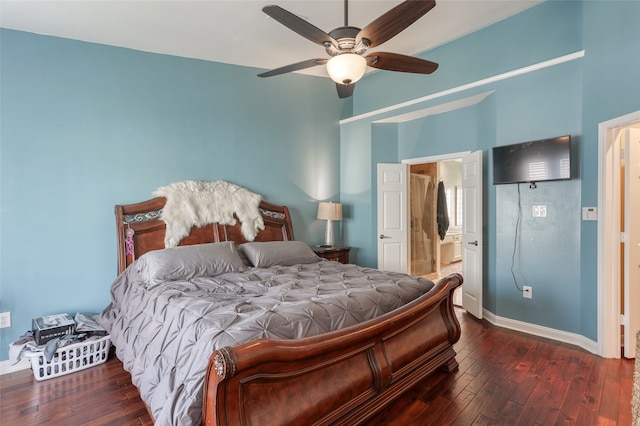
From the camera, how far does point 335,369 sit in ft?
5.82

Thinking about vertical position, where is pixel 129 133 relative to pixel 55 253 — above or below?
above

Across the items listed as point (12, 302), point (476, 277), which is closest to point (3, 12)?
point (12, 302)

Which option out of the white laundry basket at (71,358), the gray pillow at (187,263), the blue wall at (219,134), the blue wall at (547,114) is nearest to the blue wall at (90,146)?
the blue wall at (219,134)

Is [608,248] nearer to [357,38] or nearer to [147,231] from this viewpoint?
[357,38]

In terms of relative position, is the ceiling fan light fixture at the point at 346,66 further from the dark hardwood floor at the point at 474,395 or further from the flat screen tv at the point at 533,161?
the dark hardwood floor at the point at 474,395

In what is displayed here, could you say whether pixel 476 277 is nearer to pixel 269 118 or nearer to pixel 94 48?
pixel 269 118

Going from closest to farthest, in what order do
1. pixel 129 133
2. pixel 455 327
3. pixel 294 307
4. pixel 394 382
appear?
pixel 294 307, pixel 394 382, pixel 455 327, pixel 129 133

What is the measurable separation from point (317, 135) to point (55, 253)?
337 cm

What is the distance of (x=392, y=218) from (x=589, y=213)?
229 cm

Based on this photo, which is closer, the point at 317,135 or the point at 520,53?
the point at 520,53

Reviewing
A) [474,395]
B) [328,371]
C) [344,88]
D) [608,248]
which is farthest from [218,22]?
[608,248]

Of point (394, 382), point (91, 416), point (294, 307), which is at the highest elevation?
point (294, 307)

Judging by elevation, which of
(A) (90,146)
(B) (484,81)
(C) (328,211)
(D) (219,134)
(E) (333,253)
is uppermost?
(B) (484,81)

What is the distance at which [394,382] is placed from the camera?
2133 millimetres
